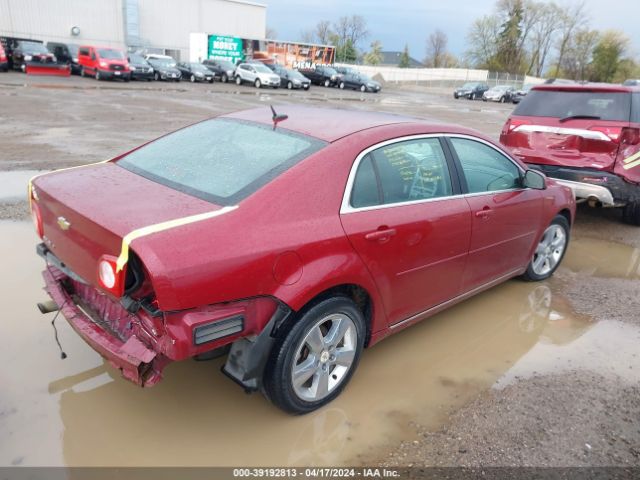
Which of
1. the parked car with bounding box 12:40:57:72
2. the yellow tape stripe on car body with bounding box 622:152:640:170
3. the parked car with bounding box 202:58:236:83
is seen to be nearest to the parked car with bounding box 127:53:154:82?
the parked car with bounding box 12:40:57:72

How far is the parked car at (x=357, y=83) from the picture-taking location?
1491 inches

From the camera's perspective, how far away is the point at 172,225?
239 cm

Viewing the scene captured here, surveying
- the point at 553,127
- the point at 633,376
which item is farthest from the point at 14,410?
the point at 553,127

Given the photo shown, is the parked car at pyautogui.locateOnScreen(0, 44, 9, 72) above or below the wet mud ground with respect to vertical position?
above

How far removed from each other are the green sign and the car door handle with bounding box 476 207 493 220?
140 ft

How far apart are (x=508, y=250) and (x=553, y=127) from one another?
315 centimetres

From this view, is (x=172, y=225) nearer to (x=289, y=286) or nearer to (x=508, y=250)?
(x=289, y=286)

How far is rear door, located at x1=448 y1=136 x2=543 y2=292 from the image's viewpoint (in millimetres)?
3793

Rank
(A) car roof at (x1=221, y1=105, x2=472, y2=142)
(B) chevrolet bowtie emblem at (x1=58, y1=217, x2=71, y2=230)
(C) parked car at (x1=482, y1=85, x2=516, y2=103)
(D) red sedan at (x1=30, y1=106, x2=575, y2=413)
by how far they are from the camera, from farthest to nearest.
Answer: (C) parked car at (x1=482, y1=85, x2=516, y2=103) → (A) car roof at (x1=221, y1=105, x2=472, y2=142) → (B) chevrolet bowtie emblem at (x1=58, y1=217, x2=71, y2=230) → (D) red sedan at (x1=30, y1=106, x2=575, y2=413)

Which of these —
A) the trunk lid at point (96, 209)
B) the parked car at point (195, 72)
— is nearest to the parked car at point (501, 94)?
the parked car at point (195, 72)

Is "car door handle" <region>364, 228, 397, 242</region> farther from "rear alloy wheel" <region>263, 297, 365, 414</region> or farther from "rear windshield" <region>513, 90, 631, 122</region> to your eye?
"rear windshield" <region>513, 90, 631, 122</region>

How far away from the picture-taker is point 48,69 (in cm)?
2945

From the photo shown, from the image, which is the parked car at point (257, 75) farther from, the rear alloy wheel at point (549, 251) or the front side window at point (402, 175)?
the front side window at point (402, 175)

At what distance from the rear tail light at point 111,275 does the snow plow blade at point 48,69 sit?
31.8 metres
